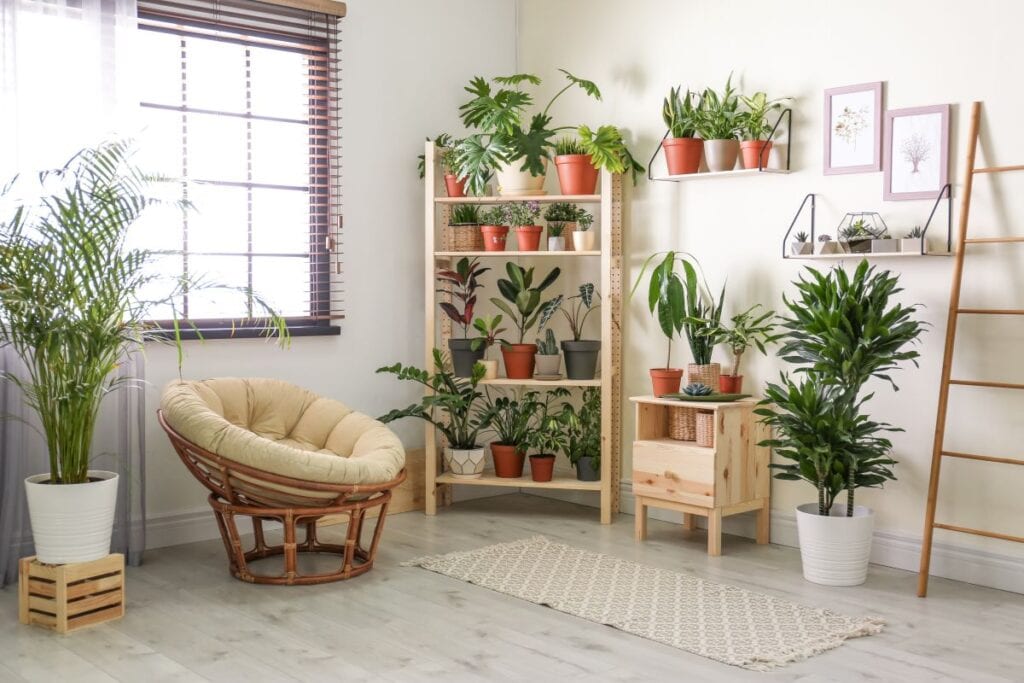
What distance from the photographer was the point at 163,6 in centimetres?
444

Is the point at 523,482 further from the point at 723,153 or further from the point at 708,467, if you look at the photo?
the point at 723,153

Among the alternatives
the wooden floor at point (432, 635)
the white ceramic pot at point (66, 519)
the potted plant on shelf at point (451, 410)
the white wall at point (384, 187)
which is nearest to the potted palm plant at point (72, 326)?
the white ceramic pot at point (66, 519)

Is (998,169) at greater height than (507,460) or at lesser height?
greater

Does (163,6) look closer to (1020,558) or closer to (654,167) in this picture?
(654,167)

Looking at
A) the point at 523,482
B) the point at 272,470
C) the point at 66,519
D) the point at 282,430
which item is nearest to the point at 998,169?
the point at 523,482

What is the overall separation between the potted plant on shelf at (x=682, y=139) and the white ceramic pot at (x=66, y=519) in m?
2.72

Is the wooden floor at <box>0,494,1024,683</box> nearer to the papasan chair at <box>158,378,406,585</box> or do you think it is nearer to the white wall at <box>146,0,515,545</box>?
the papasan chair at <box>158,378,406,585</box>

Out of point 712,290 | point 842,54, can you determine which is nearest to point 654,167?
point 712,290

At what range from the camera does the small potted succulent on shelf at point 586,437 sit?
197 inches

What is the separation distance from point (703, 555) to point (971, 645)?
1269mm

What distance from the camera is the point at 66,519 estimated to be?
3371 millimetres

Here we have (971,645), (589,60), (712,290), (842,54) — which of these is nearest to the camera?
(971,645)

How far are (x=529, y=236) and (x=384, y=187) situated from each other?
755 mm

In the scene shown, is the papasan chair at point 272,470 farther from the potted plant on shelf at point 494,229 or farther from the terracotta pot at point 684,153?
the terracotta pot at point 684,153
